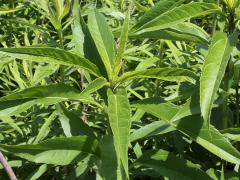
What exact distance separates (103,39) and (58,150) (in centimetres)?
36

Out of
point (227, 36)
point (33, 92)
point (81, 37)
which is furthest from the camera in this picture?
point (81, 37)

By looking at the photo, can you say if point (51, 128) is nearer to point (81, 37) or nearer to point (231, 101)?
point (81, 37)

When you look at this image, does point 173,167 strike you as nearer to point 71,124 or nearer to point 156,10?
point 71,124

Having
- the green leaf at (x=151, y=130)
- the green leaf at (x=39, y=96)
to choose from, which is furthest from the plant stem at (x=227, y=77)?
the green leaf at (x=39, y=96)

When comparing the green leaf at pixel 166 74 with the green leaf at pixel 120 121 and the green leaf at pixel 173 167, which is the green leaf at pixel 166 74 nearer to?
the green leaf at pixel 120 121

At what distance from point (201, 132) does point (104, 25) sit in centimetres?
45

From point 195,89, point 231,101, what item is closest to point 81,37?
point 195,89

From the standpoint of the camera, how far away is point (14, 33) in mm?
2916

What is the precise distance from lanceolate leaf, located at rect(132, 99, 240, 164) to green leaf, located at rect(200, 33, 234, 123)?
0.10 meters

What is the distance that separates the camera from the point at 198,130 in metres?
1.20

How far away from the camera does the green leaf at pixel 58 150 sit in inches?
47.7

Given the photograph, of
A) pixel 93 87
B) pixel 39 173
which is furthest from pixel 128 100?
pixel 39 173

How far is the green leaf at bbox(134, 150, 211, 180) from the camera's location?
4.30 ft

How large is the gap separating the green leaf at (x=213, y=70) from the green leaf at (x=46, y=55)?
324mm
